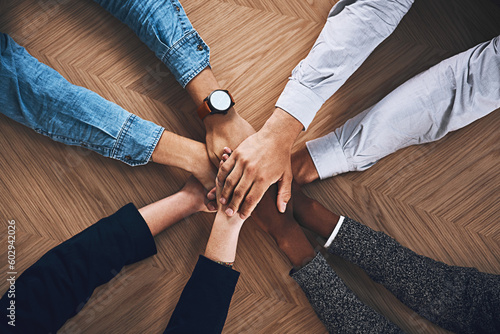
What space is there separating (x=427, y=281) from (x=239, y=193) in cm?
51

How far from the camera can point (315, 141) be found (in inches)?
32.6

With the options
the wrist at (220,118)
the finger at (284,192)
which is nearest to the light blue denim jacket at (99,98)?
the wrist at (220,118)

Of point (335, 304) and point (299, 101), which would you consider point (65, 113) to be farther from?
point (335, 304)

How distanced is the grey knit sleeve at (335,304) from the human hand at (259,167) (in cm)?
18

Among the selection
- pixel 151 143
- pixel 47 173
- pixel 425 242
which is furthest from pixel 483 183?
pixel 47 173

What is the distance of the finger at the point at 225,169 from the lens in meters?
0.76

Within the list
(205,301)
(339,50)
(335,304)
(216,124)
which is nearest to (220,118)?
(216,124)

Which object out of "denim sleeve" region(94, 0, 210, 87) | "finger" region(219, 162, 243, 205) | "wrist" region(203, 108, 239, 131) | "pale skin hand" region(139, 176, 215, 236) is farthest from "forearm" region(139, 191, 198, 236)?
"denim sleeve" region(94, 0, 210, 87)

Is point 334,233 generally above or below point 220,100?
below

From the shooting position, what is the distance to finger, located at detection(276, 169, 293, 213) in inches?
31.0

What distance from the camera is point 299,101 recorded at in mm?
774

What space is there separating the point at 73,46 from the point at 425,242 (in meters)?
1.14

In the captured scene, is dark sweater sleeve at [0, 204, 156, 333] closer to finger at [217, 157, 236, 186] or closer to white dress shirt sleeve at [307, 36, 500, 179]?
finger at [217, 157, 236, 186]

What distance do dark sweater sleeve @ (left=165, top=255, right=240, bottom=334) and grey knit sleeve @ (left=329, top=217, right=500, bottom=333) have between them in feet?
0.97
